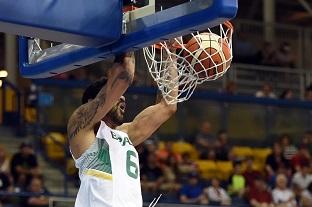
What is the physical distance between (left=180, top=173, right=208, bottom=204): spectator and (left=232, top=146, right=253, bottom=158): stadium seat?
206 centimetres

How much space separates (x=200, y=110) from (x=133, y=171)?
9468 millimetres

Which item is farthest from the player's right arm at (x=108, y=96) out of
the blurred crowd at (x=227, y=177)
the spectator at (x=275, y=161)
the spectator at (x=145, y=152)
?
the spectator at (x=275, y=161)

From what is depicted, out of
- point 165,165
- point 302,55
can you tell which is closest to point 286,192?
point 165,165

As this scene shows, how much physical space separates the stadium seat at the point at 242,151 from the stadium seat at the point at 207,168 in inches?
28.3

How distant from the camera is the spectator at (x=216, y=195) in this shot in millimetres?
12352

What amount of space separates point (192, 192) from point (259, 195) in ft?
3.24

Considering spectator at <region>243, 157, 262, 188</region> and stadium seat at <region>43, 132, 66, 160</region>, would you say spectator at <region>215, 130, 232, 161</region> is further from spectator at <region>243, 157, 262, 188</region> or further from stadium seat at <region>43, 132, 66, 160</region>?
stadium seat at <region>43, 132, 66, 160</region>

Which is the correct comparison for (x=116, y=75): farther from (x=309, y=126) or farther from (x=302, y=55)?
(x=302, y=55)

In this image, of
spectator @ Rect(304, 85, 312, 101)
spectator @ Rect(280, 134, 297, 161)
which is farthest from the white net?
spectator @ Rect(304, 85, 312, 101)

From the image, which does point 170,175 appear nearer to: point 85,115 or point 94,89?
point 94,89

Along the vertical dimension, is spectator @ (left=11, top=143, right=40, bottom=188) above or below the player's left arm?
below

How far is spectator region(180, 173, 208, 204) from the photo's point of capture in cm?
1215

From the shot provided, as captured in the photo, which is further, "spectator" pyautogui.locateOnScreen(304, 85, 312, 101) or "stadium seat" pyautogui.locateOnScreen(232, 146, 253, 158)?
"spectator" pyautogui.locateOnScreen(304, 85, 312, 101)

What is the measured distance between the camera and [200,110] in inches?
581
